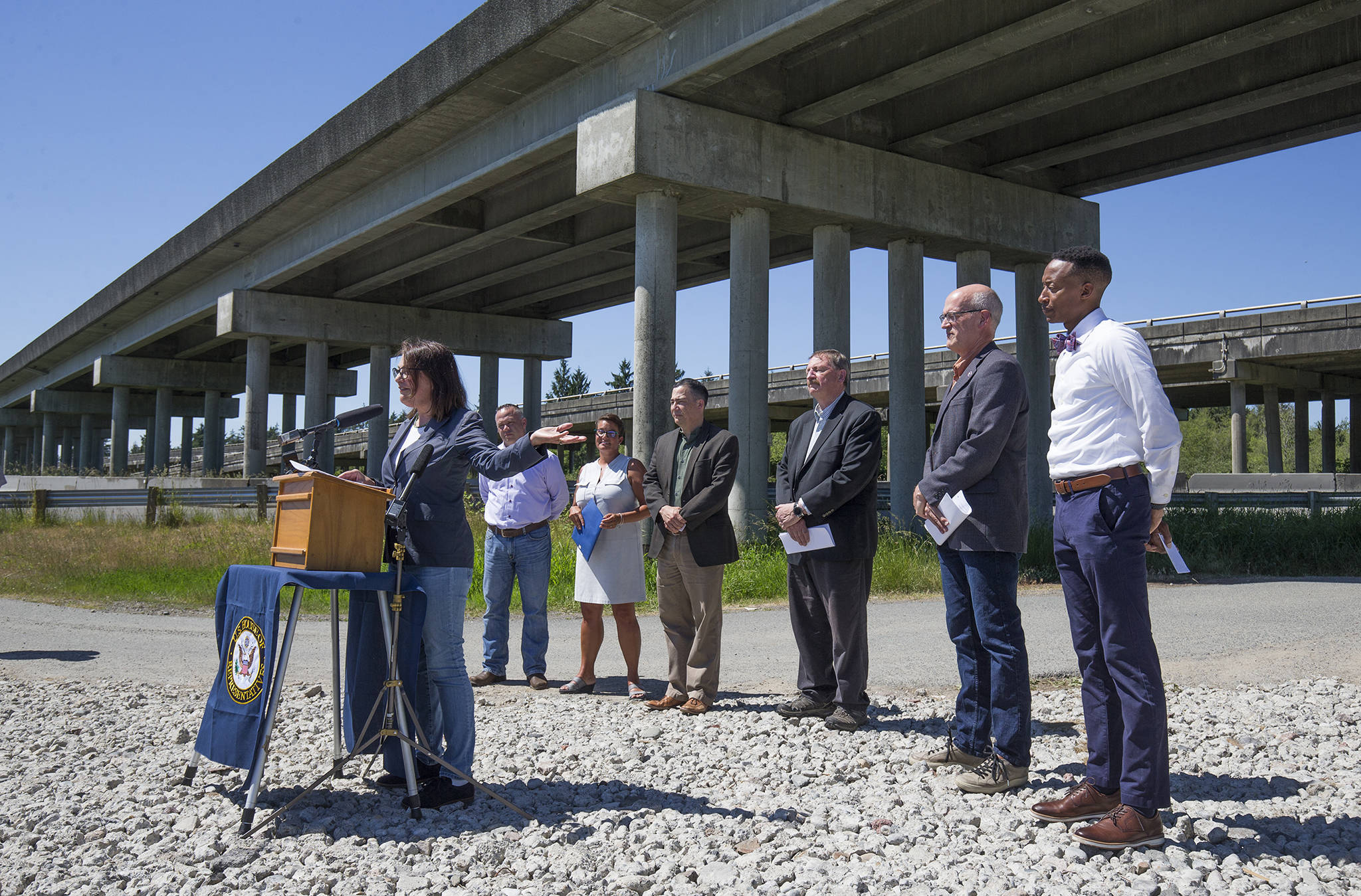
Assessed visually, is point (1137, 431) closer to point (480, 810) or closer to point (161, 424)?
point (480, 810)

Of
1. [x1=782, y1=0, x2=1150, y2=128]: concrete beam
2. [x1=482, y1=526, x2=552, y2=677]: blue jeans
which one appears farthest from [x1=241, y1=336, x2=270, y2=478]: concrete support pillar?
[x1=482, y1=526, x2=552, y2=677]: blue jeans

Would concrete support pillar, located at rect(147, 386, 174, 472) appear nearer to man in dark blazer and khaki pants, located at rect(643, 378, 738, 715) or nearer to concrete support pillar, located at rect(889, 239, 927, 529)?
concrete support pillar, located at rect(889, 239, 927, 529)

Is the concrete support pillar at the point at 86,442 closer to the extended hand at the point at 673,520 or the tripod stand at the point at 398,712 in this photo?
the extended hand at the point at 673,520

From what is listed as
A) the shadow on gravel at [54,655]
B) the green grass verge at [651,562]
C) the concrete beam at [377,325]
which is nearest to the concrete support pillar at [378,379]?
the concrete beam at [377,325]

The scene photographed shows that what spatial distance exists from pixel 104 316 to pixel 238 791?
38036 mm

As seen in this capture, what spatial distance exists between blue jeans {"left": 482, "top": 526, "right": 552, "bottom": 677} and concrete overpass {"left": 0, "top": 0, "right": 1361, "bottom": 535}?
323 inches

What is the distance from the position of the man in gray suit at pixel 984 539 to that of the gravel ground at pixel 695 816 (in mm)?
215

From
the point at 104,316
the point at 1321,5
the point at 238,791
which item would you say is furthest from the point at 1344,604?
the point at 104,316

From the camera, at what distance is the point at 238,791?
4.69 metres

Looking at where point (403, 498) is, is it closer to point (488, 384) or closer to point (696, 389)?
point (696, 389)

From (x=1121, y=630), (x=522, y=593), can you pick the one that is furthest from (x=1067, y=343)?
(x=522, y=593)

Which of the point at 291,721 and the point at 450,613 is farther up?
the point at 450,613

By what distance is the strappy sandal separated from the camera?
698 centimetres

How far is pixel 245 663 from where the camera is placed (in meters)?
4.46
